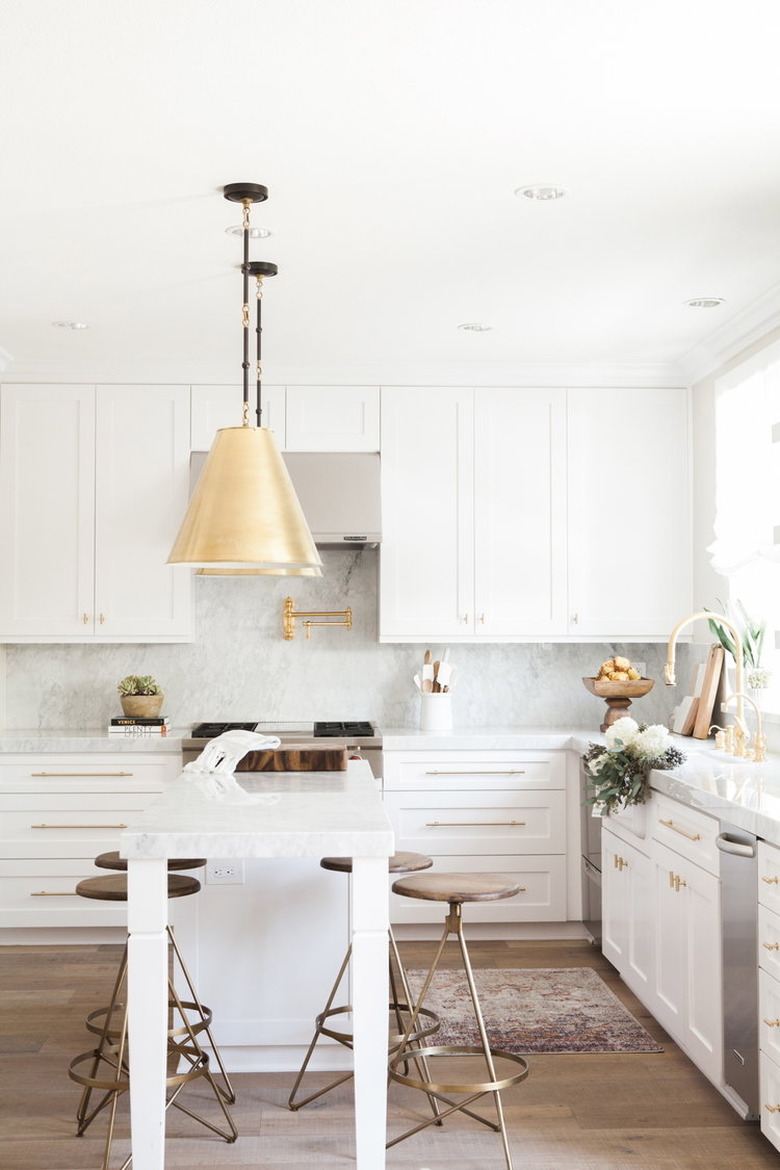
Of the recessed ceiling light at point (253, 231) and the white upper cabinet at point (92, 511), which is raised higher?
the recessed ceiling light at point (253, 231)

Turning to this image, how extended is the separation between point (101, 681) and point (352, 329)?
84.7 inches

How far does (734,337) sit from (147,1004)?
3.45m

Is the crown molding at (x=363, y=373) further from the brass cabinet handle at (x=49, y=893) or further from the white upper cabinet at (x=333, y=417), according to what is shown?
the brass cabinet handle at (x=49, y=893)

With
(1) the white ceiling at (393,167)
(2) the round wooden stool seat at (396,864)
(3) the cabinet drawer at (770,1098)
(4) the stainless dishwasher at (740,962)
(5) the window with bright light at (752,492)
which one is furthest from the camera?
(5) the window with bright light at (752,492)

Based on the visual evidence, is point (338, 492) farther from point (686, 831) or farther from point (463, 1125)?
point (463, 1125)

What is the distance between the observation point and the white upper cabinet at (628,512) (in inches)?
211

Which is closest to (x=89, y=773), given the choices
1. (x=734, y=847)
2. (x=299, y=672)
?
(x=299, y=672)

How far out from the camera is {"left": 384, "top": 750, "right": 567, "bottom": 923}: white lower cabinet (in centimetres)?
506

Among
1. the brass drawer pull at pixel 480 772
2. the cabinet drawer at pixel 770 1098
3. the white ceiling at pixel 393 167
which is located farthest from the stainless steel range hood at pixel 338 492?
the cabinet drawer at pixel 770 1098

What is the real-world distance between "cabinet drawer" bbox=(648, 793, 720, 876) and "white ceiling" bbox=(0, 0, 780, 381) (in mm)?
1766

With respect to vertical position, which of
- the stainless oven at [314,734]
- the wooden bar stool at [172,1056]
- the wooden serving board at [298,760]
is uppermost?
the wooden serving board at [298,760]

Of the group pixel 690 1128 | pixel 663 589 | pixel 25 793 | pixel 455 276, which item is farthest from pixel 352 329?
pixel 690 1128

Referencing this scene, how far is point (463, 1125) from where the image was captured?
3.19m

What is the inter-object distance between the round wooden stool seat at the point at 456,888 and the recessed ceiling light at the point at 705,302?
7.60 feet
